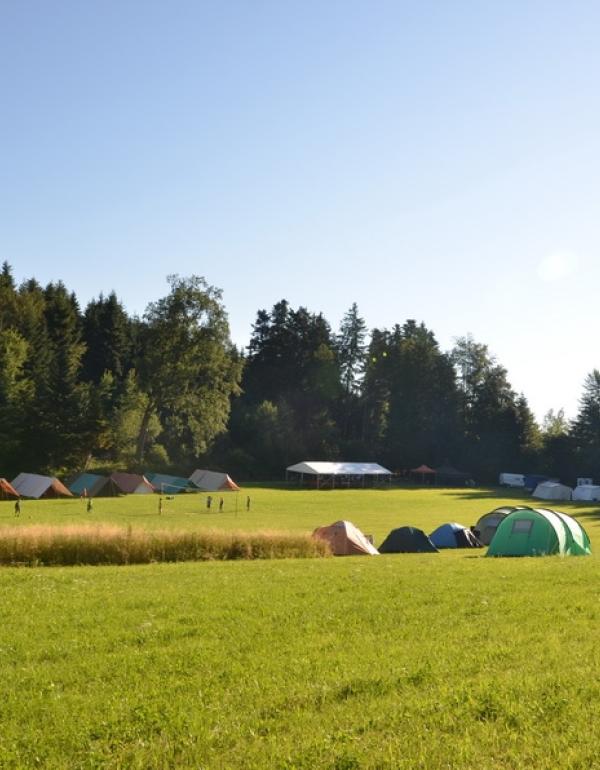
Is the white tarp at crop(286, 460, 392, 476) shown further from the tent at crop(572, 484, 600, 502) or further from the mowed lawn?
the mowed lawn

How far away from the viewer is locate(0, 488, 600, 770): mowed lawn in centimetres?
542

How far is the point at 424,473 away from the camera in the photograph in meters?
90.2

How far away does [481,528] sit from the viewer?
1261 inches

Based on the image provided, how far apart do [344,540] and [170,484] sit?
37833 millimetres

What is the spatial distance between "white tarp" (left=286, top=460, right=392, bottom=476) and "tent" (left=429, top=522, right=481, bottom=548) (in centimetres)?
4215

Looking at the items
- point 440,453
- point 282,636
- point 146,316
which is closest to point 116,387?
point 146,316

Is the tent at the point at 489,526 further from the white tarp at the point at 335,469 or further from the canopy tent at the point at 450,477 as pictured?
the canopy tent at the point at 450,477

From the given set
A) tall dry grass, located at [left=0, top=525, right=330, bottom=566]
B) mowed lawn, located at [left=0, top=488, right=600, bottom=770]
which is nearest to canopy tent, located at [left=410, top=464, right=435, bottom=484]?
tall dry grass, located at [left=0, top=525, right=330, bottom=566]

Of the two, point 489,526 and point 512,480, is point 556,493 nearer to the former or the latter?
point 512,480

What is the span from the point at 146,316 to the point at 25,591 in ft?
186

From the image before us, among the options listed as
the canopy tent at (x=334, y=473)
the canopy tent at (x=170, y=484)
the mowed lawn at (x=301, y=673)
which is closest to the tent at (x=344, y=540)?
the mowed lawn at (x=301, y=673)

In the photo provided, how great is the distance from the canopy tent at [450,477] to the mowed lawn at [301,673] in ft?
252

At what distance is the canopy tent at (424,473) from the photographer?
88662mm

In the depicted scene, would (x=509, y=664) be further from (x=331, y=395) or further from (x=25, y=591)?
(x=331, y=395)
